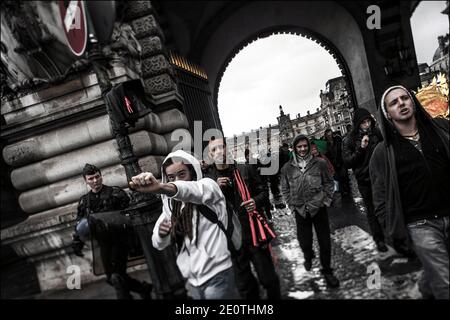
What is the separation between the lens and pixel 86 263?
516 centimetres

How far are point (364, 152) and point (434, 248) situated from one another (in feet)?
6.98

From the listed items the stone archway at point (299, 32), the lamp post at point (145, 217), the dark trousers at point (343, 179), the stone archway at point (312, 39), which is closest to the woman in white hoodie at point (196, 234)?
the lamp post at point (145, 217)

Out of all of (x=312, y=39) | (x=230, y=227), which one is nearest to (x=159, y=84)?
(x=230, y=227)

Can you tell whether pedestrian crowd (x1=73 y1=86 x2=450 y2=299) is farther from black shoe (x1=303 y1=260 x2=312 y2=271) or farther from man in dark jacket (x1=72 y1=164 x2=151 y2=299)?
→ black shoe (x1=303 y1=260 x2=312 y2=271)

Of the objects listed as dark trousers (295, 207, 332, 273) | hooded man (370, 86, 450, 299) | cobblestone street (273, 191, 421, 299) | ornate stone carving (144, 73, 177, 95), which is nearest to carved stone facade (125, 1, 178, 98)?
ornate stone carving (144, 73, 177, 95)

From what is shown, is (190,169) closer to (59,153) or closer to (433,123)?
(433,123)

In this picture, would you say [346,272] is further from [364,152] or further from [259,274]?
[364,152]

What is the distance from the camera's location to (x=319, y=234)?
3.89 metres

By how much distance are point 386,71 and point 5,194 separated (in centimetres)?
1259

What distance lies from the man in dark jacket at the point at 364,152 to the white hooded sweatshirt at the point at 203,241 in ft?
8.65

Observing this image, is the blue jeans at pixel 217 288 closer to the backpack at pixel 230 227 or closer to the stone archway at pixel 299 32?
the backpack at pixel 230 227

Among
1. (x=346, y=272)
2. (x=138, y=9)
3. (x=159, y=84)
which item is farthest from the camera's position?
(x=138, y=9)

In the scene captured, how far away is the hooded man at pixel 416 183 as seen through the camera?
2.49 meters

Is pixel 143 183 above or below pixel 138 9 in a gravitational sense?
below
